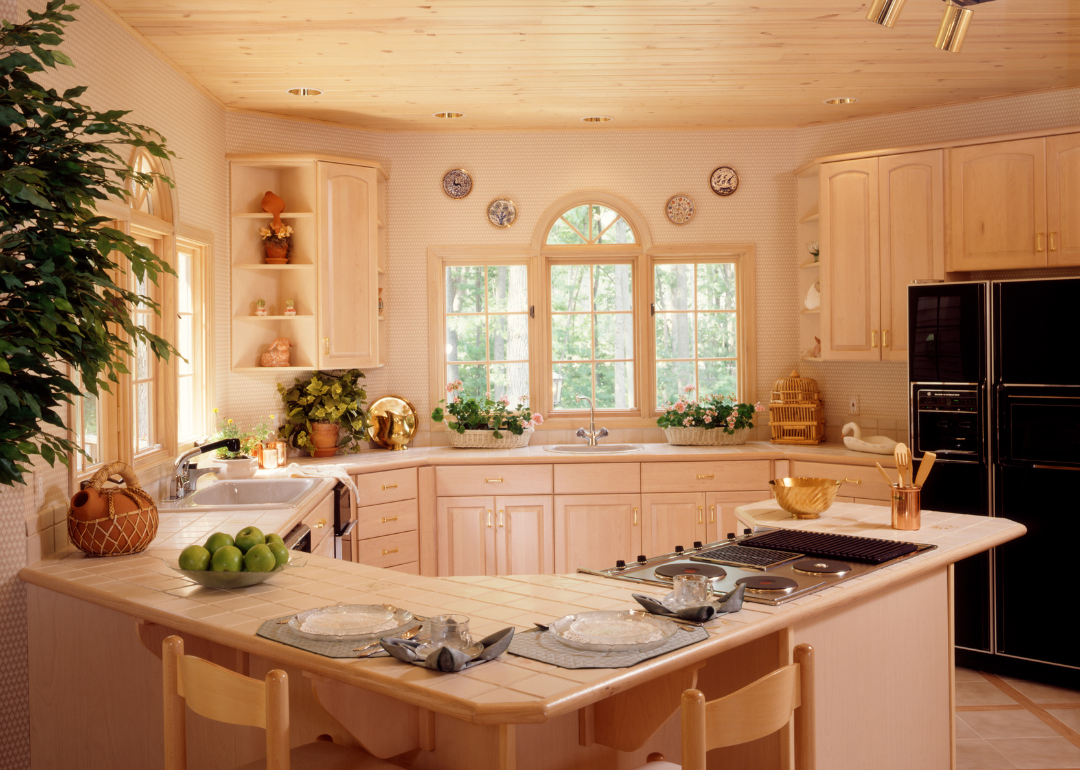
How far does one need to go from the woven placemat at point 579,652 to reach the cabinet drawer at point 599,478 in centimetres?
304

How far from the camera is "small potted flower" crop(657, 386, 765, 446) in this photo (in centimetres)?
520

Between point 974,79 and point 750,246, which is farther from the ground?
point 974,79

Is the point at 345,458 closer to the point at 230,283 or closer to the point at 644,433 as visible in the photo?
the point at 230,283

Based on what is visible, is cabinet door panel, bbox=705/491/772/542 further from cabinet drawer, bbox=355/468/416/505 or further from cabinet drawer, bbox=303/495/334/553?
cabinet drawer, bbox=303/495/334/553

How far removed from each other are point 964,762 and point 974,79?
10.2 ft

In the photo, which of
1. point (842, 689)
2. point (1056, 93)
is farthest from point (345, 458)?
point (1056, 93)

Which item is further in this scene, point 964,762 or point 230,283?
point 230,283

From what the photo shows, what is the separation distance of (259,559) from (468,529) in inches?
109

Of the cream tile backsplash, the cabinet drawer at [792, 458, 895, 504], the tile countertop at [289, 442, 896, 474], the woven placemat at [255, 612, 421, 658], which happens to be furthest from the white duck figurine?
the woven placemat at [255, 612, 421, 658]

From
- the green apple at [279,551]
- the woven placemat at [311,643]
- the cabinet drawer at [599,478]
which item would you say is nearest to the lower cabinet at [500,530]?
the cabinet drawer at [599,478]

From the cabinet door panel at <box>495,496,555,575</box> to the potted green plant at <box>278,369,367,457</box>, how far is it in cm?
96

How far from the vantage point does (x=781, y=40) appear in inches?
151

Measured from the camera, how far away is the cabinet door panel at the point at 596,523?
495cm

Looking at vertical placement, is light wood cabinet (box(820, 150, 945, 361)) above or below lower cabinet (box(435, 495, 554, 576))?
above
